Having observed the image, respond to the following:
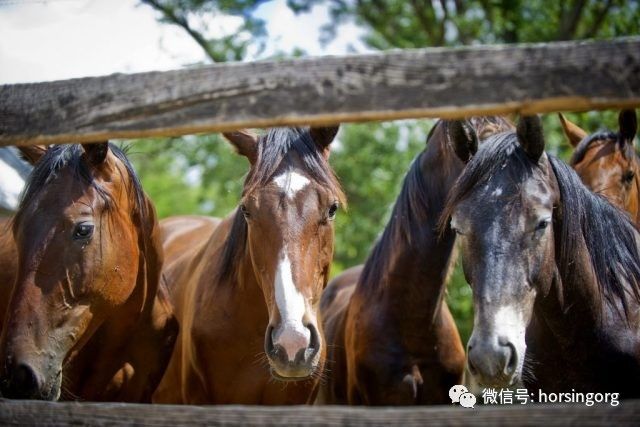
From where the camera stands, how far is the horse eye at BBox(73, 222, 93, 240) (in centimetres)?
322

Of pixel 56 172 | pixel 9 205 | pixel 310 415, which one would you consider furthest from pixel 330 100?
pixel 9 205

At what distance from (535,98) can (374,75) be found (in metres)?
0.48

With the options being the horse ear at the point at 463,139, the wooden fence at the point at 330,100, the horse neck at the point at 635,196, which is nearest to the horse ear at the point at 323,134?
the horse ear at the point at 463,139

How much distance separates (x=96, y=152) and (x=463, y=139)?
6.11 feet

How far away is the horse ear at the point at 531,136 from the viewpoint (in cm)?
310

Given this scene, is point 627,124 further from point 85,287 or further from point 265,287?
point 85,287

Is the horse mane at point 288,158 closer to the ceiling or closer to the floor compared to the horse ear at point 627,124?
closer to the ceiling

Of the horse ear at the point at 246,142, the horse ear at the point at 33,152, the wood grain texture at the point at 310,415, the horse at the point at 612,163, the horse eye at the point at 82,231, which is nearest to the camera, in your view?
the wood grain texture at the point at 310,415

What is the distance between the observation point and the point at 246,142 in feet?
12.9

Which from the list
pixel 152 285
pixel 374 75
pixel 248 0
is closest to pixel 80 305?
pixel 152 285

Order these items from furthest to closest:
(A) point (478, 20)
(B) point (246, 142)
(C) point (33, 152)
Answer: (A) point (478, 20) < (B) point (246, 142) < (C) point (33, 152)

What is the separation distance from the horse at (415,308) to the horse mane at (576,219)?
2.25 feet

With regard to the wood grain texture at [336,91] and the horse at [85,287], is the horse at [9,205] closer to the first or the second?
the horse at [85,287]

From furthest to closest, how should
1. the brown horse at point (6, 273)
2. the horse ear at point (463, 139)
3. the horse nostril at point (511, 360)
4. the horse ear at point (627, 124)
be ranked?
the horse ear at point (627, 124) < the brown horse at point (6, 273) < the horse ear at point (463, 139) < the horse nostril at point (511, 360)
